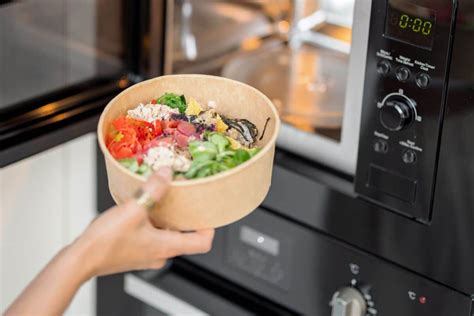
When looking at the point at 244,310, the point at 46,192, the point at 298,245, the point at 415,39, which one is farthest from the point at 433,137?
the point at 46,192

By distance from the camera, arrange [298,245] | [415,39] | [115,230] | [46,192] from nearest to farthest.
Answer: [115,230] → [415,39] → [298,245] → [46,192]

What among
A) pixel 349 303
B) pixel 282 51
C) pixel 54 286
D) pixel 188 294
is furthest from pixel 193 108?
pixel 282 51

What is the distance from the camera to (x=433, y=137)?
3.95ft

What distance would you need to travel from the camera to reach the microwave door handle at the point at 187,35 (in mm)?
1651

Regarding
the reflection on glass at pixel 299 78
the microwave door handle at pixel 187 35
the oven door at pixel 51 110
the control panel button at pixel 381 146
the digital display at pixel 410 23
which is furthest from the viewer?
the microwave door handle at pixel 187 35

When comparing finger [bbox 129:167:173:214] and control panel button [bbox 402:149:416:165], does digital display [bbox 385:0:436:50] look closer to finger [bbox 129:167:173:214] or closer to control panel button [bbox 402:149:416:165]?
control panel button [bbox 402:149:416:165]

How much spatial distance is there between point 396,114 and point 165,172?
1.29 feet

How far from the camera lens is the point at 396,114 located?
1.22 m

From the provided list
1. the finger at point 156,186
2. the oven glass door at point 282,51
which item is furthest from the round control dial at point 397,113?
the finger at point 156,186

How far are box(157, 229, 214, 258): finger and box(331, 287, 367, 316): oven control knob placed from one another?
0.40 m

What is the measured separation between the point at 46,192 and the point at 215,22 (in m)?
0.40

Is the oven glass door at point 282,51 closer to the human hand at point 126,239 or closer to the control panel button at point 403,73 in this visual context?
the control panel button at point 403,73

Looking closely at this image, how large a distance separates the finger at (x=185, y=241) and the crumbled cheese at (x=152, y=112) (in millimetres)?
129

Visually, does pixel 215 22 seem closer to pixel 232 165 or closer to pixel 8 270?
pixel 8 270
